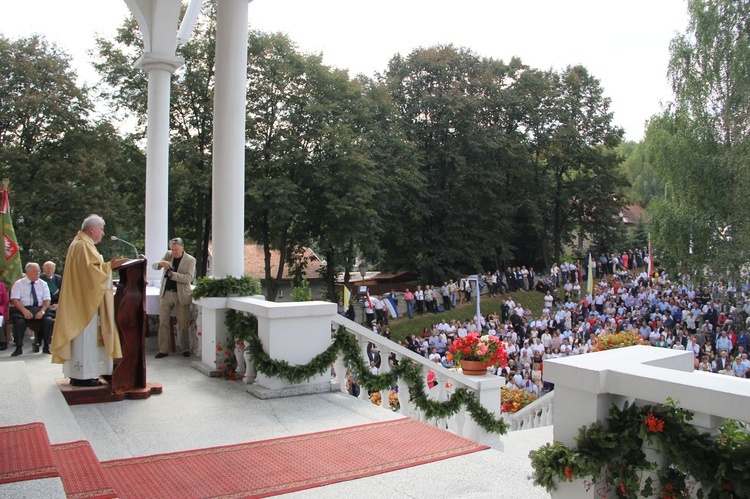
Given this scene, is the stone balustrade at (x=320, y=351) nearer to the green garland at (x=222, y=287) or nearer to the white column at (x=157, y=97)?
the green garland at (x=222, y=287)

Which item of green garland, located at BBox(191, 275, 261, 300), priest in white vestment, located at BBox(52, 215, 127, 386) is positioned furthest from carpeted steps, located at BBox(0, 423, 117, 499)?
green garland, located at BBox(191, 275, 261, 300)

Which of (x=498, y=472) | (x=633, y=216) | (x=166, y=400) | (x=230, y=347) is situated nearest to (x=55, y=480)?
(x=498, y=472)

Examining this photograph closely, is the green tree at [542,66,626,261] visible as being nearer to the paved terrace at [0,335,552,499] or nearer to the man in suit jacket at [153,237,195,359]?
the man in suit jacket at [153,237,195,359]

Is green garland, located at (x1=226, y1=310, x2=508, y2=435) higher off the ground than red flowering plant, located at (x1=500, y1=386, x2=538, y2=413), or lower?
higher

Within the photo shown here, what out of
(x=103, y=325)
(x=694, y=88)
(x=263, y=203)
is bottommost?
(x=103, y=325)

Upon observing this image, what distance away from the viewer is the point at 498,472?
15.2 feet

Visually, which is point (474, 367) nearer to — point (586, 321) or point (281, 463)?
point (281, 463)

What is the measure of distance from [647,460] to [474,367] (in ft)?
12.4

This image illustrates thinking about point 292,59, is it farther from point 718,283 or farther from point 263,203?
point 718,283

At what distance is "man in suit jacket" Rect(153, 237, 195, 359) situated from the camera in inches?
356

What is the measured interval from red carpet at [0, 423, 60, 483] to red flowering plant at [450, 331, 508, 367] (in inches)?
163

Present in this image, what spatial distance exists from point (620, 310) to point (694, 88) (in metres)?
10.4

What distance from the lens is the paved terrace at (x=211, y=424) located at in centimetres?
432

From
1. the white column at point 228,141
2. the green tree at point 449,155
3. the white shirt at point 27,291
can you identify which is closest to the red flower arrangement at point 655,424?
the white column at point 228,141
